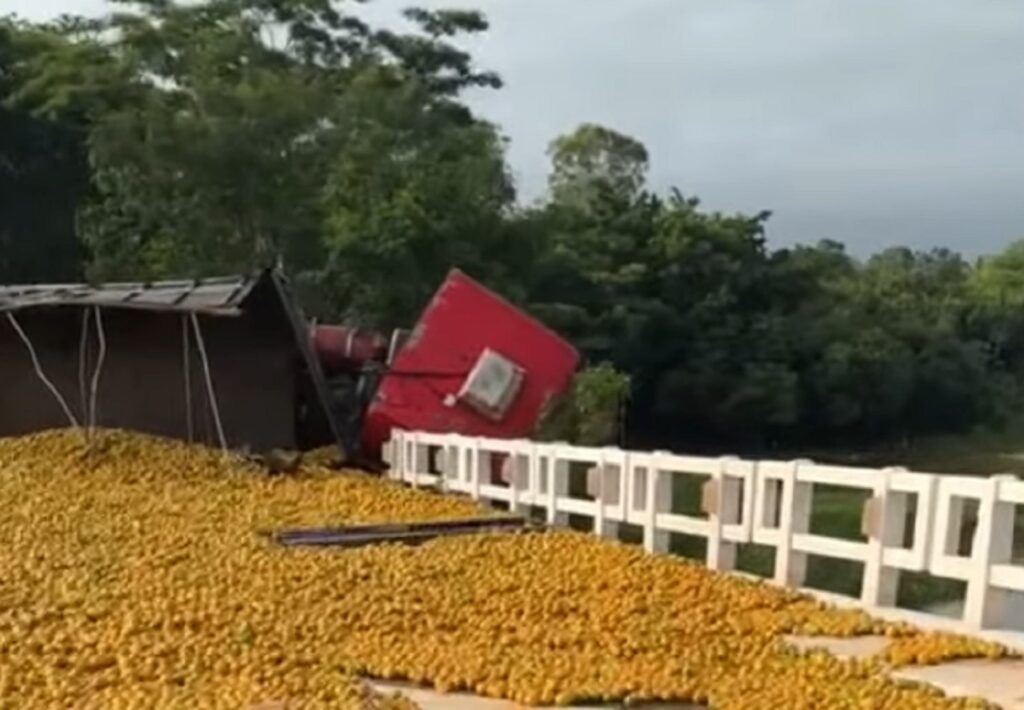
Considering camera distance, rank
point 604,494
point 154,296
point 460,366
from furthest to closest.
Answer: point 460,366 < point 154,296 < point 604,494

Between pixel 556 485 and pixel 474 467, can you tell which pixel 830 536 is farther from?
pixel 474 467

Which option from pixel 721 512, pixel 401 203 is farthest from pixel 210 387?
pixel 401 203

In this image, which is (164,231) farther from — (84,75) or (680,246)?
(680,246)

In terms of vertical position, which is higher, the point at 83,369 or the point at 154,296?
the point at 154,296

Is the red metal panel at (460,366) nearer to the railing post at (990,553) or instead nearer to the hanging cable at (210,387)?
A: the hanging cable at (210,387)

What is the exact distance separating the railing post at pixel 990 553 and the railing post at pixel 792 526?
1167mm

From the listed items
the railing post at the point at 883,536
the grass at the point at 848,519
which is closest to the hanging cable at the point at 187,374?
the grass at the point at 848,519

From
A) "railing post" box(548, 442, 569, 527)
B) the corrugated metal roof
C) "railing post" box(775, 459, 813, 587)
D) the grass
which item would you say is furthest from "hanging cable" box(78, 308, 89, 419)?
"railing post" box(775, 459, 813, 587)

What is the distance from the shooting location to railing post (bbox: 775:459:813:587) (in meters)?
6.60

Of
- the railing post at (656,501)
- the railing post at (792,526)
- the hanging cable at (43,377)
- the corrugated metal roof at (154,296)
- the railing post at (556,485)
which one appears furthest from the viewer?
the hanging cable at (43,377)

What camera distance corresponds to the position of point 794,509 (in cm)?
666

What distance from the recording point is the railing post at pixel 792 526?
6602 mm

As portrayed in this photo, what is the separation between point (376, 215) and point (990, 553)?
14917mm

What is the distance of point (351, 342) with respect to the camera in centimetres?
1437
